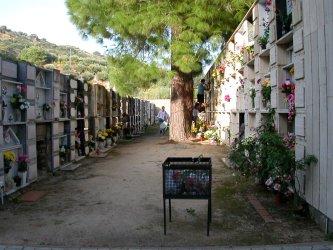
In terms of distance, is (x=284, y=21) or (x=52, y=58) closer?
(x=284, y=21)

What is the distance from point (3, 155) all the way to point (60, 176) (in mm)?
2494

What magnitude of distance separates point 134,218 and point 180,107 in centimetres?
1194

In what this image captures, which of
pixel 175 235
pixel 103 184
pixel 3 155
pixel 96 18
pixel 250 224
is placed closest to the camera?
pixel 175 235

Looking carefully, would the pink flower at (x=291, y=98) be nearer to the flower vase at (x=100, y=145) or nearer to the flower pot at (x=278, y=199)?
the flower pot at (x=278, y=199)

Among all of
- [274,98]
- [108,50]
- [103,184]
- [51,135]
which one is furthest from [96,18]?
[274,98]

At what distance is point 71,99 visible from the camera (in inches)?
439

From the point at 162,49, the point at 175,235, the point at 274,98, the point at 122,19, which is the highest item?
the point at 122,19

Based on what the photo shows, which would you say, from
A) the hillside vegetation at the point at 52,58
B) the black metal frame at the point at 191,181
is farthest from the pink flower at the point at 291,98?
the hillside vegetation at the point at 52,58

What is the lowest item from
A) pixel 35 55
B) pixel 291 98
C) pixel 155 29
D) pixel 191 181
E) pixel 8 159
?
pixel 191 181

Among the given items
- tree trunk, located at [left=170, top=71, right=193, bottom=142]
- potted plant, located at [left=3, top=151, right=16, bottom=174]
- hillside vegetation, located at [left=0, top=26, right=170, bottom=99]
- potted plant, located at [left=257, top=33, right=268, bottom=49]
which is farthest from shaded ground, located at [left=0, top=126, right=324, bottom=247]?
hillside vegetation, located at [left=0, top=26, right=170, bottom=99]

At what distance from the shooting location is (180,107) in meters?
17.4

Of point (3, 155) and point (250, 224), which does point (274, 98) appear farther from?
point (3, 155)

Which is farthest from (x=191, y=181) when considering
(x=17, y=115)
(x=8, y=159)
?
(x=17, y=115)

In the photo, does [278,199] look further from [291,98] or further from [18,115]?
[18,115]
